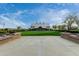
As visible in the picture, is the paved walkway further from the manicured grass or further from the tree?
the tree

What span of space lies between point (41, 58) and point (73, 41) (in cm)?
92

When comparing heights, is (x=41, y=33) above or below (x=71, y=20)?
below

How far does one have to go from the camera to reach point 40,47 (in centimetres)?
640

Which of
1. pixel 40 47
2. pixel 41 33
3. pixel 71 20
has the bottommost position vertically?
pixel 40 47

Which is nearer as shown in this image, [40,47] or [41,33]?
[40,47]

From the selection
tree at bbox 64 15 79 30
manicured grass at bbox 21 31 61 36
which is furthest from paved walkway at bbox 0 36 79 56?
tree at bbox 64 15 79 30

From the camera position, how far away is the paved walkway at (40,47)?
6.25 meters

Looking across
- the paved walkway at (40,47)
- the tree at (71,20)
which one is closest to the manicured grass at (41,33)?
the paved walkway at (40,47)

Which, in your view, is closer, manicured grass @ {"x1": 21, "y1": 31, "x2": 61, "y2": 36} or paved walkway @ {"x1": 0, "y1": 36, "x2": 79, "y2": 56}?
paved walkway @ {"x1": 0, "y1": 36, "x2": 79, "y2": 56}

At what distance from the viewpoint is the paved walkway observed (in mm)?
6246

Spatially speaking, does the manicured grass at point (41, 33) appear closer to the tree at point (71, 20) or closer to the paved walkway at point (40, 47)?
the paved walkway at point (40, 47)

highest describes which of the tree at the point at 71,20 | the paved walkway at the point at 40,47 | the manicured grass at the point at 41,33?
the tree at the point at 71,20

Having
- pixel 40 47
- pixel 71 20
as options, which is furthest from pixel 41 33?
pixel 71 20

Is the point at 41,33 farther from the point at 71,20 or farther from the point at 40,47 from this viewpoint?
the point at 71,20
